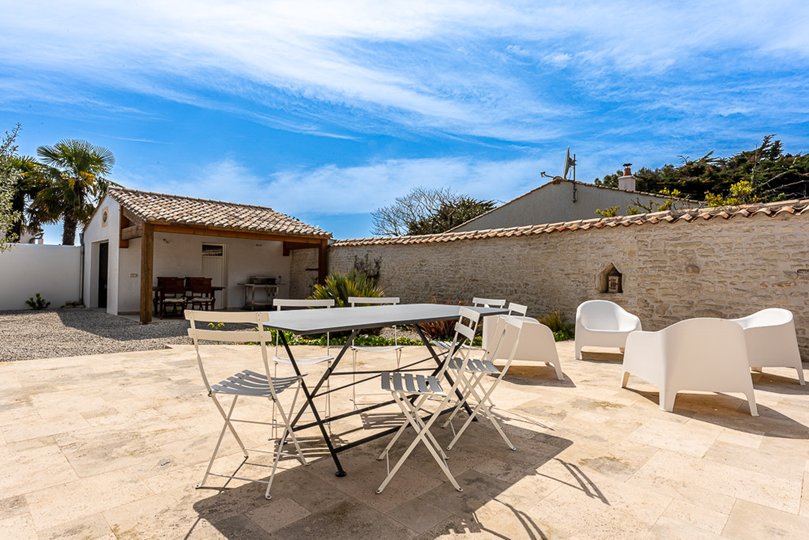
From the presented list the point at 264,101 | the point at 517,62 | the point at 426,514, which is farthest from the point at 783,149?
the point at 426,514

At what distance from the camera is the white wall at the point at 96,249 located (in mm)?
11172

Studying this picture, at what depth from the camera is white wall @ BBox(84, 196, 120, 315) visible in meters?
11.2

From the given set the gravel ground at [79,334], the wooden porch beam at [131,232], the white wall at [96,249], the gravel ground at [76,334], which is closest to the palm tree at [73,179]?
the white wall at [96,249]

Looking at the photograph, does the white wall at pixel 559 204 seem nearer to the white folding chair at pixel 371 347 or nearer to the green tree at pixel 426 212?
the green tree at pixel 426 212

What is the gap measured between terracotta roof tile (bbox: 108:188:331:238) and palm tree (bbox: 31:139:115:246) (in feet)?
14.3

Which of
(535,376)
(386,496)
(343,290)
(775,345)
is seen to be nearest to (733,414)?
(775,345)

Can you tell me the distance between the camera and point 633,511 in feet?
6.55

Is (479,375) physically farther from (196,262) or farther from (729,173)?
(729,173)

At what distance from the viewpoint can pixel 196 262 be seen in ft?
41.2

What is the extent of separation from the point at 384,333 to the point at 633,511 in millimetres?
6655

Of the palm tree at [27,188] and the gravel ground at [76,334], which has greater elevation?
the palm tree at [27,188]

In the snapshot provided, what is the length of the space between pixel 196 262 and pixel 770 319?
1271 centimetres

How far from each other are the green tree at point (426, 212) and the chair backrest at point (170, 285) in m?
13.8

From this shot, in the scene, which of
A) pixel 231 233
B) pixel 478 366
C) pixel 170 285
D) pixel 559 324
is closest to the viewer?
pixel 478 366
